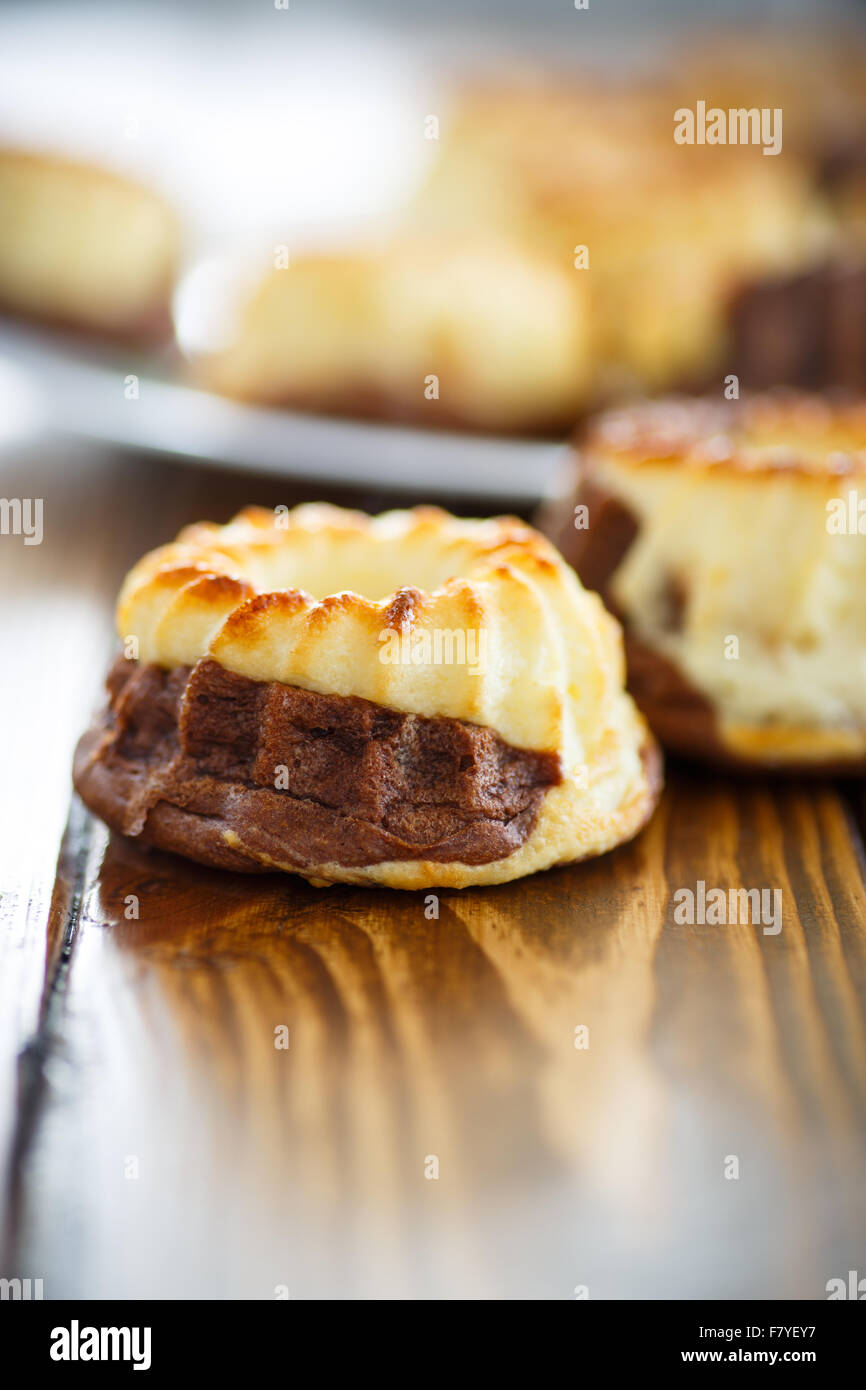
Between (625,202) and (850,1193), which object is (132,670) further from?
(625,202)

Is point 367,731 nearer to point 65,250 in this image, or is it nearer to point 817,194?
point 65,250

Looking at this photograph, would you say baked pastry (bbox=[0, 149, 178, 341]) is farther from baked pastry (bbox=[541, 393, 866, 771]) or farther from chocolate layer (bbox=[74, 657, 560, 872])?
chocolate layer (bbox=[74, 657, 560, 872])

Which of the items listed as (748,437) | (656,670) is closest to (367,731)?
(656,670)

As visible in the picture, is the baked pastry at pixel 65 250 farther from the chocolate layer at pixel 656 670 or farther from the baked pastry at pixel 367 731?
the baked pastry at pixel 367 731

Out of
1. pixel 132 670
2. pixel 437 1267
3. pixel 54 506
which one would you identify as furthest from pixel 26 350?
pixel 437 1267

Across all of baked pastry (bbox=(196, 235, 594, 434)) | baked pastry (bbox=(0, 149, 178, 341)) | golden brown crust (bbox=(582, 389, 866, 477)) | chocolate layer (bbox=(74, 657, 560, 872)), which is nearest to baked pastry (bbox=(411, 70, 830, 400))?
baked pastry (bbox=(196, 235, 594, 434))

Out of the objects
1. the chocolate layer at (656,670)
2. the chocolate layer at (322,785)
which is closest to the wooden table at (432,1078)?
the chocolate layer at (322,785)
